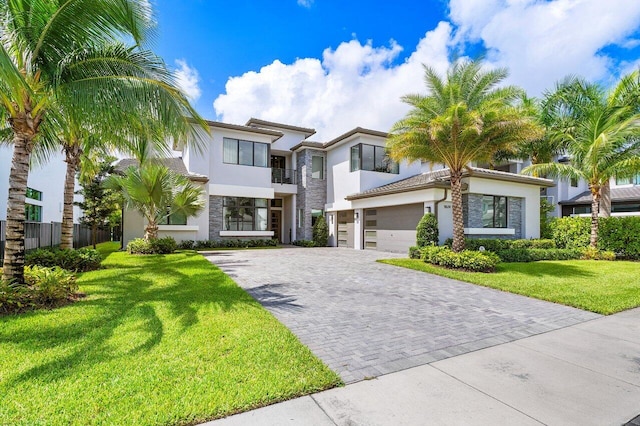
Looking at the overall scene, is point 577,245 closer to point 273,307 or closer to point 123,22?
point 273,307

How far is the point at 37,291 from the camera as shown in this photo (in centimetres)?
611

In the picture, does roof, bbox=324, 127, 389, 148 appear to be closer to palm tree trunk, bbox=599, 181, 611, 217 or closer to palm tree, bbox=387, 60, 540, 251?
palm tree, bbox=387, 60, 540, 251

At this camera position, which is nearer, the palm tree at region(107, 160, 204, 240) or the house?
the palm tree at region(107, 160, 204, 240)

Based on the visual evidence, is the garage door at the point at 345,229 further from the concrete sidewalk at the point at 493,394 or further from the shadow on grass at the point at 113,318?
the concrete sidewalk at the point at 493,394

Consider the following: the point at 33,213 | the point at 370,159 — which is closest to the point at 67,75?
the point at 33,213

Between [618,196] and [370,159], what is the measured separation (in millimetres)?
20927

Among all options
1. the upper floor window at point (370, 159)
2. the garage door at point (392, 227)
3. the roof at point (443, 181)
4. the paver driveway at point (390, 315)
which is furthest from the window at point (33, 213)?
the garage door at point (392, 227)

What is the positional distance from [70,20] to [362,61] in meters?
11.6

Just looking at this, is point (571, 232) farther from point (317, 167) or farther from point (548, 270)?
point (317, 167)

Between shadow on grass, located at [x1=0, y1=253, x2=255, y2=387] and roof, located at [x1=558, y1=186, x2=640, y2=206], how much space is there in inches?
1186

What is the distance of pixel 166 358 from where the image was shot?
3.87 meters

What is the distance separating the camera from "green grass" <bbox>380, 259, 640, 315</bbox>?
23.7ft

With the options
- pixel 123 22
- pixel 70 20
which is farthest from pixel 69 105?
pixel 123 22

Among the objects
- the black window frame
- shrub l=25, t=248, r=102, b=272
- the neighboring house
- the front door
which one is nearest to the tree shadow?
shrub l=25, t=248, r=102, b=272
